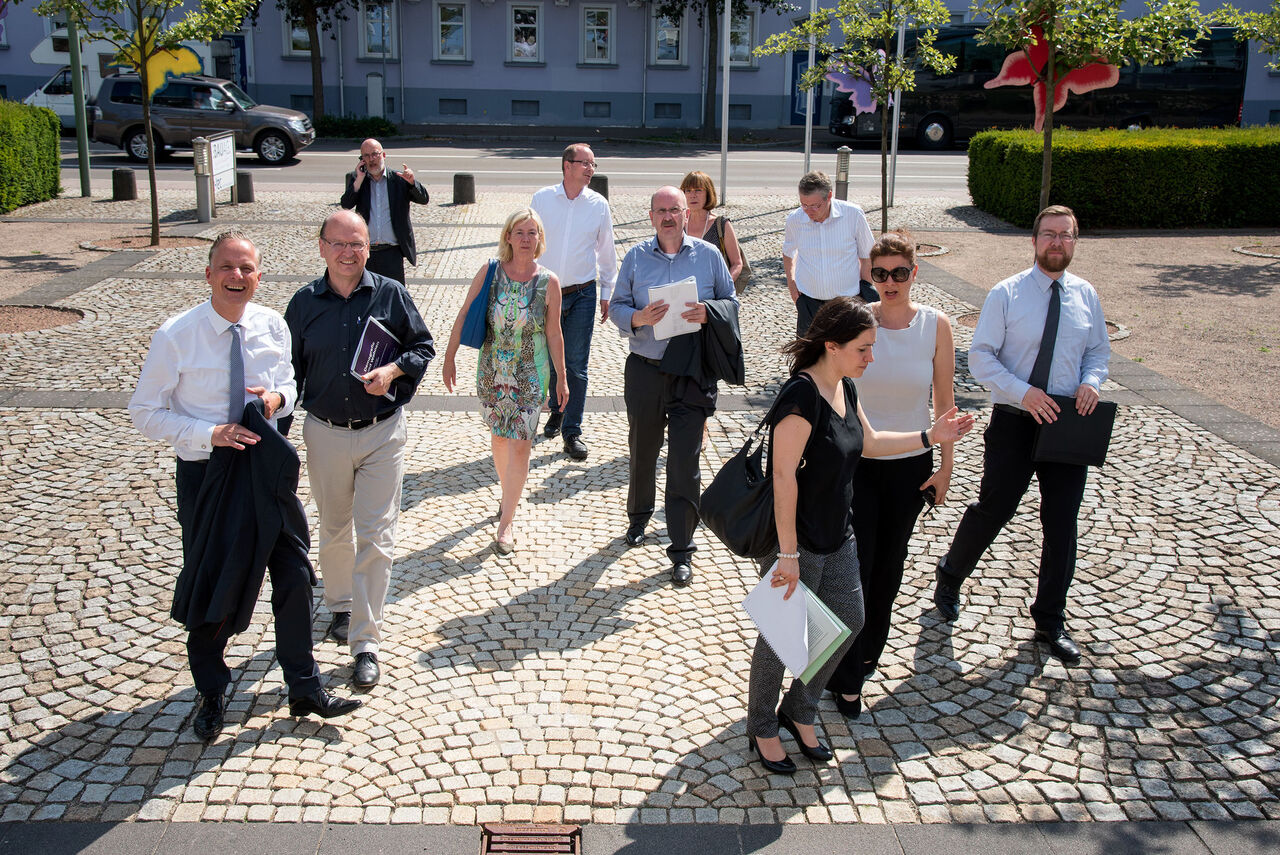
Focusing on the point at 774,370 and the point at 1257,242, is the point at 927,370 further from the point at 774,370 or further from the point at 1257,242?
the point at 1257,242

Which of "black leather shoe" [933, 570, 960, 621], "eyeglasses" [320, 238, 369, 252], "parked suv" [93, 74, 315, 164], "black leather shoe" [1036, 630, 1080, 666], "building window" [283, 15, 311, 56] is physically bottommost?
"black leather shoe" [1036, 630, 1080, 666]

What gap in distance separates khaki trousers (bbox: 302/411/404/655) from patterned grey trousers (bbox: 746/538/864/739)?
5.47ft

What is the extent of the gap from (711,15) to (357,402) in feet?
104

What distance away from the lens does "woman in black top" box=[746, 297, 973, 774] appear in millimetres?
3969

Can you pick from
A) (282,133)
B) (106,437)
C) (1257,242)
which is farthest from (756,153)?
(106,437)

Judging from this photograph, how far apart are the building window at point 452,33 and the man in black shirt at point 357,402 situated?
3445 centimetres

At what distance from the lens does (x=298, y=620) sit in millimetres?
4445

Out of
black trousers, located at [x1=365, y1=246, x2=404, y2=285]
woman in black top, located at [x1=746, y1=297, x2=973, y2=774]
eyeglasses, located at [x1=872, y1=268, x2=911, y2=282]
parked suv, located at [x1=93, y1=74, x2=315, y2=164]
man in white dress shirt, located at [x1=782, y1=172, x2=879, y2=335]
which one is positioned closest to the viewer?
woman in black top, located at [x1=746, y1=297, x2=973, y2=774]

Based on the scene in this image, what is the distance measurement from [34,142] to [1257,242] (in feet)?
61.1

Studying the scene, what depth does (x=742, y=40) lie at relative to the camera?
37812mm

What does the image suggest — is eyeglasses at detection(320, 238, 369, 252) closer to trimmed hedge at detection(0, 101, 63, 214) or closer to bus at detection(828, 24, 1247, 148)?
trimmed hedge at detection(0, 101, 63, 214)

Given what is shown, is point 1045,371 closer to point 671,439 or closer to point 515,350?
point 671,439

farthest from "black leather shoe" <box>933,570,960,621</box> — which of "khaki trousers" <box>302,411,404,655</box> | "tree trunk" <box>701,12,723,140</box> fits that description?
"tree trunk" <box>701,12,723,140</box>

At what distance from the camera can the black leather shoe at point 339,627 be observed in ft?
17.0
